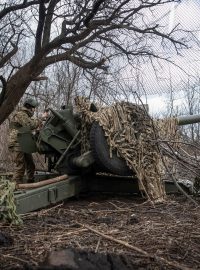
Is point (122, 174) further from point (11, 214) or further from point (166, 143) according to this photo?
point (11, 214)

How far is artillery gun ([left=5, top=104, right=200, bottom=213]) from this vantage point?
7793 mm

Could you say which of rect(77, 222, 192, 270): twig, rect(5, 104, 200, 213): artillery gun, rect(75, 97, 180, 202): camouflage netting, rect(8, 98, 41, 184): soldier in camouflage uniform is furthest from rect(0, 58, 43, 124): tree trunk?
rect(77, 222, 192, 270): twig

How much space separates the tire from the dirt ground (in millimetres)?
528

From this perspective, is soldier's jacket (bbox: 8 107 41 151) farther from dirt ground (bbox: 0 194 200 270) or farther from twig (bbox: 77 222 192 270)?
twig (bbox: 77 222 192 270)

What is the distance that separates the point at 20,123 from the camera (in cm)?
962

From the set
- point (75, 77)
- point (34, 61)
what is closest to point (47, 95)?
point (75, 77)

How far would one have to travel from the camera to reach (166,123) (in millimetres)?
8641

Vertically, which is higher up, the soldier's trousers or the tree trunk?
the tree trunk

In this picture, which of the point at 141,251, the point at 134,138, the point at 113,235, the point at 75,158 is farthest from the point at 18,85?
the point at 141,251

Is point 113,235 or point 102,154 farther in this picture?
point 102,154

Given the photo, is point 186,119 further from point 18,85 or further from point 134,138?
point 18,85

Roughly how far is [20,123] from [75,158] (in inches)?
72.2

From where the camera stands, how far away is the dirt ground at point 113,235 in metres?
4.35

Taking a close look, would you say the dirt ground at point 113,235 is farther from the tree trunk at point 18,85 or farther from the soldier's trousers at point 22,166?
the tree trunk at point 18,85
